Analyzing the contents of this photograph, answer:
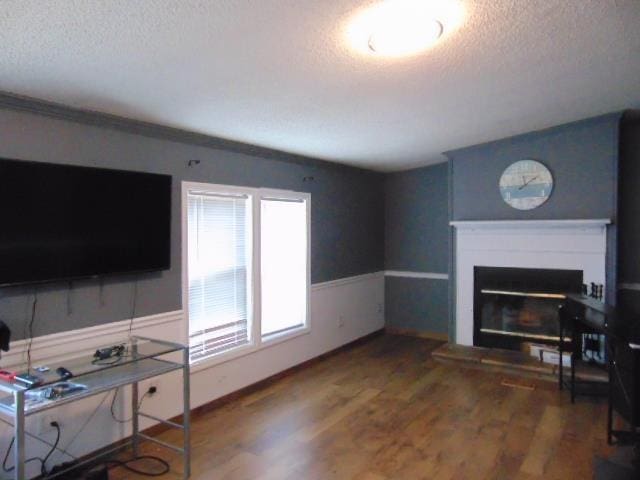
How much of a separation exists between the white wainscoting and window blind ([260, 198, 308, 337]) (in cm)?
19

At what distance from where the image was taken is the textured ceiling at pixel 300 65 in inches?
65.0

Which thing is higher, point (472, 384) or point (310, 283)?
point (310, 283)

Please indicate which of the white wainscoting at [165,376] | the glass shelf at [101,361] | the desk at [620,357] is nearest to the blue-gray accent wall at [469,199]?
the desk at [620,357]

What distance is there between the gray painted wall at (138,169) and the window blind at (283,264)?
19 centimetres

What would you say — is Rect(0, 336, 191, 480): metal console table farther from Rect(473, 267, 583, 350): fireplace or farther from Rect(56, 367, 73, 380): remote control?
Rect(473, 267, 583, 350): fireplace

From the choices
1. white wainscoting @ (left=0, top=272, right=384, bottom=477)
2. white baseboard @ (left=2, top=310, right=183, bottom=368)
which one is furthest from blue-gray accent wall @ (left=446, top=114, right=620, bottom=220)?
white baseboard @ (left=2, top=310, right=183, bottom=368)

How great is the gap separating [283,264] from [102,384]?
2.29 m

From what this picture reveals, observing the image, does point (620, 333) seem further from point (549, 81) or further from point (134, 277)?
point (134, 277)

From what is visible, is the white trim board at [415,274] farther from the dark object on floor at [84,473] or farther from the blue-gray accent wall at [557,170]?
the dark object on floor at [84,473]

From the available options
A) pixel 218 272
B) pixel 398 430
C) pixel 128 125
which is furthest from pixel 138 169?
pixel 398 430

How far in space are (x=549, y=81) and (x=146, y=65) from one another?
234 centimetres

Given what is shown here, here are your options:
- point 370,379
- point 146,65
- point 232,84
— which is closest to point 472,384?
point 370,379

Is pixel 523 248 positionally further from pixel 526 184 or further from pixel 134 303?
pixel 134 303

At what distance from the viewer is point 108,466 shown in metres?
2.65
